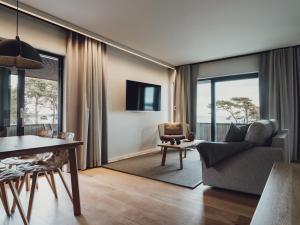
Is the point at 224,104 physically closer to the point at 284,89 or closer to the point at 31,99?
the point at 284,89

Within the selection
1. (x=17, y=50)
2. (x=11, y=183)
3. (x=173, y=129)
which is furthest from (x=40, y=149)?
(x=173, y=129)

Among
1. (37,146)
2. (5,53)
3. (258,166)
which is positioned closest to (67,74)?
(5,53)

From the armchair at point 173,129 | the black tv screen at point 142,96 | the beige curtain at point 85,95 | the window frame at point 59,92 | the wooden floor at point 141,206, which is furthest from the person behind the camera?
the armchair at point 173,129

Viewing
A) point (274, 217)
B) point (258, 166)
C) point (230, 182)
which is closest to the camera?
point (274, 217)

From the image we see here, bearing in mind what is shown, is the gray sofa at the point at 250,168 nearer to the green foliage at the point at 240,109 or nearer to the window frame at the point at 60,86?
the window frame at the point at 60,86

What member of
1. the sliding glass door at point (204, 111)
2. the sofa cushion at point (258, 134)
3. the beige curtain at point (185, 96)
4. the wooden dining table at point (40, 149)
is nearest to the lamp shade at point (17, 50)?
the wooden dining table at point (40, 149)

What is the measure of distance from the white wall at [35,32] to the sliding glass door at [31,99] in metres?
0.22

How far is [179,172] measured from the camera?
3.63m

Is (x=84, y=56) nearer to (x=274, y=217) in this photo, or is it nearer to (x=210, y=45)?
(x=210, y=45)

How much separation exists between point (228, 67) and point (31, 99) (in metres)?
4.80

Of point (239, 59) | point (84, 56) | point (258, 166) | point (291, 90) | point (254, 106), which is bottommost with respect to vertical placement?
point (258, 166)

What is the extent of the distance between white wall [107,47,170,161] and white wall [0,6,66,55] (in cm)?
115

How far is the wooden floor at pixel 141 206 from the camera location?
6.63ft

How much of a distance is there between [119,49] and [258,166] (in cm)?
378
